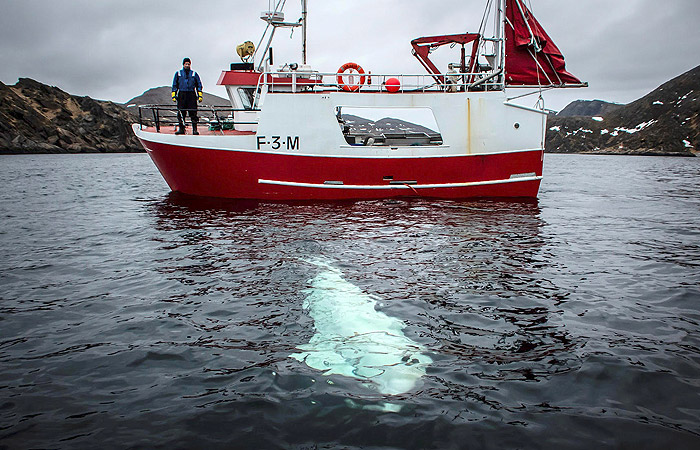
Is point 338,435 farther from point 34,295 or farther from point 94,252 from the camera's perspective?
point 94,252

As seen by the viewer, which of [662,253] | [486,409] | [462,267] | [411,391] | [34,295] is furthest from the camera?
[662,253]

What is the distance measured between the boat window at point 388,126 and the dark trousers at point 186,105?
4.40m

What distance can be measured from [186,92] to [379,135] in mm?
6213

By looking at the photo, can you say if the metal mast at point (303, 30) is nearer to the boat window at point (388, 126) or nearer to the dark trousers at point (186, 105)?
the boat window at point (388, 126)

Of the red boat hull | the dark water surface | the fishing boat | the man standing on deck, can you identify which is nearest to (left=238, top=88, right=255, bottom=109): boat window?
the fishing boat

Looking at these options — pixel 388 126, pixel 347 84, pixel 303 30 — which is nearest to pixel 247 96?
pixel 303 30

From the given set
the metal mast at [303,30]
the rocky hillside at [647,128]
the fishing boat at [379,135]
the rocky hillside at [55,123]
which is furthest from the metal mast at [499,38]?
the rocky hillside at [647,128]

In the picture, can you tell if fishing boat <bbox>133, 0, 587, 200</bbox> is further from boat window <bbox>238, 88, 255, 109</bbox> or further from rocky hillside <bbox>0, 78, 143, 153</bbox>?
rocky hillside <bbox>0, 78, 143, 153</bbox>

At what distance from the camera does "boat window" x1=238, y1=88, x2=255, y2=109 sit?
16109 mm

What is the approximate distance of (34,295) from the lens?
6141 millimetres

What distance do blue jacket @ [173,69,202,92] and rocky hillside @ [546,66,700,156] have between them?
101954 millimetres

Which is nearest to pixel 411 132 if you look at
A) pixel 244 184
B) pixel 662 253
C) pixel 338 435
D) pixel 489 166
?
pixel 489 166

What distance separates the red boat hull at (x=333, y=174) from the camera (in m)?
14.1

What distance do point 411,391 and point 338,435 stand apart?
816 mm
